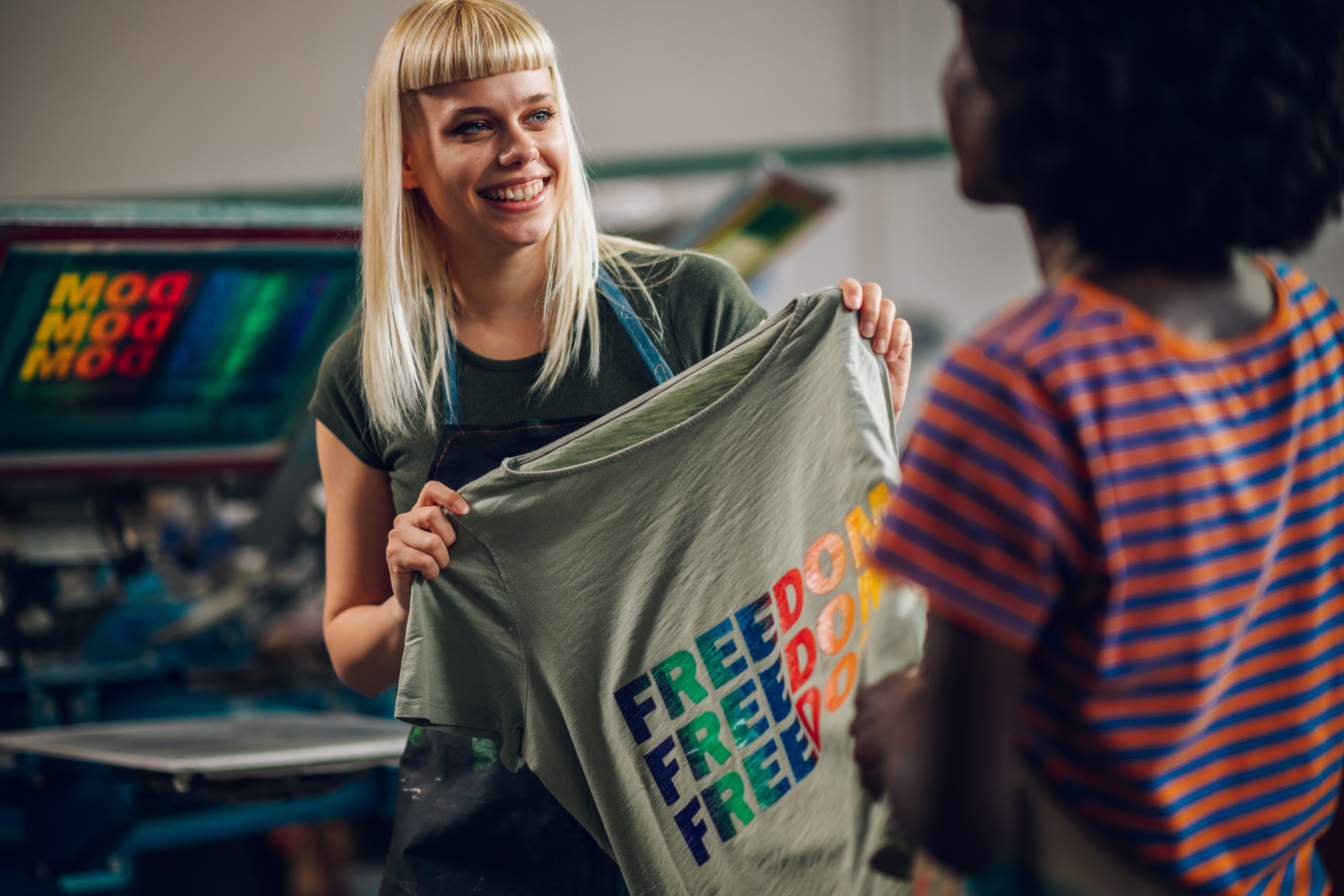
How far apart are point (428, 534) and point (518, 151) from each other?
1.69 feet

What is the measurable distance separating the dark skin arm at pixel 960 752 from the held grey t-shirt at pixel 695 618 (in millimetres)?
450

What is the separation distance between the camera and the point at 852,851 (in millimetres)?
1328

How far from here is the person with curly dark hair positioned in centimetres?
78

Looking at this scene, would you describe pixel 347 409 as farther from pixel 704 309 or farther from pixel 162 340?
pixel 162 340

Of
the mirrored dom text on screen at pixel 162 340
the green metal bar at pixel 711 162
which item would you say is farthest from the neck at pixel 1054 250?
the green metal bar at pixel 711 162

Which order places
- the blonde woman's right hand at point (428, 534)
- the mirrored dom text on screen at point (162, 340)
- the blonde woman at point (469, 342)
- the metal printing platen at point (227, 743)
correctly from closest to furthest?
the blonde woman's right hand at point (428, 534) < the blonde woman at point (469, 342) < the metal printing platen at point (227, 743) < the mirrored dom text on screen at point (162, 340)

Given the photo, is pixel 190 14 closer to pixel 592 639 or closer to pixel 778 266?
pixel 778 266

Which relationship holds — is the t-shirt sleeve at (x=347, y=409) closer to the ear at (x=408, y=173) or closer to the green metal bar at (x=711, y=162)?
the ear at (x=408, y=173)

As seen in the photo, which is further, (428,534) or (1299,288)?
(428,534)

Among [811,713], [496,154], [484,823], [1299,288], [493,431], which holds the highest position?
[496,154]

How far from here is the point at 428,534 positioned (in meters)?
1.46

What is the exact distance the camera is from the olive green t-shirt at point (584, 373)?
1.62 metres

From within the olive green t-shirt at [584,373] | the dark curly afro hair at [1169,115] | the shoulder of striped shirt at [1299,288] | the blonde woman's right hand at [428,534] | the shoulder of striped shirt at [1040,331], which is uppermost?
the dark curly afro hair at [1169,115]

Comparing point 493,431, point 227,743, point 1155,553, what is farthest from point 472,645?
point 227,743
